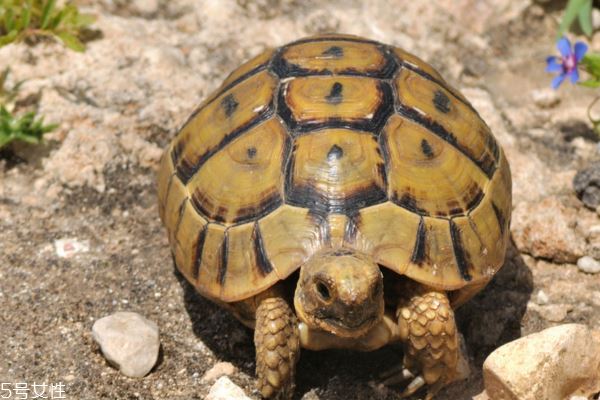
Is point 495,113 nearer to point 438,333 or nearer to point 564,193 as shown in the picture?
point 564,193

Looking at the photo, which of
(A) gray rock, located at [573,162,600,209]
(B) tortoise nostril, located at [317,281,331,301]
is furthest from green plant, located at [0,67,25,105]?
(A) gray rock, located at [573,162,600,209]

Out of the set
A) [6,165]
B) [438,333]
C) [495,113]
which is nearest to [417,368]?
[438,333]

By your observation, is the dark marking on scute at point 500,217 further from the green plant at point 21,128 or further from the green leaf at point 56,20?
the green leaf at point 56,20

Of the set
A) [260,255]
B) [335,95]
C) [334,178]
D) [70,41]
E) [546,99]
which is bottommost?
[70,41]

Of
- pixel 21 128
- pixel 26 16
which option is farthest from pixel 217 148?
pixel 26 16

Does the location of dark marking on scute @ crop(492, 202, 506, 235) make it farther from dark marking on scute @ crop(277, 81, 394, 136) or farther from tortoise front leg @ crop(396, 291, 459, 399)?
dark marking on scute @ crop(277, 81, 394, 136)

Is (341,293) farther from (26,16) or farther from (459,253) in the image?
(26,16)
